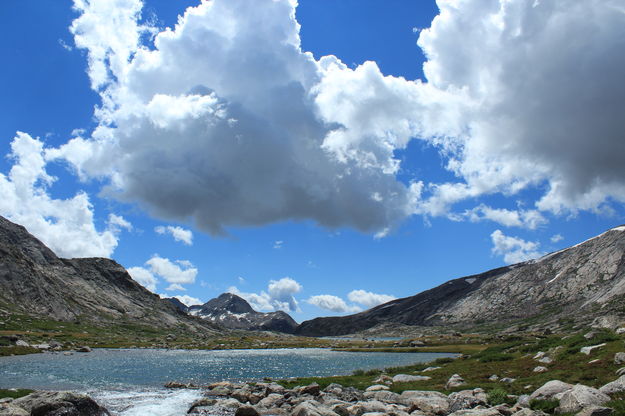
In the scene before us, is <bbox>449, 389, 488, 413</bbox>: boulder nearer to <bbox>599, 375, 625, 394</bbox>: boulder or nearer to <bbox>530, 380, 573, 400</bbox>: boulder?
<bbox>530, 380, 573, 400</bbox>: boulder

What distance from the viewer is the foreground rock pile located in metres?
25.3

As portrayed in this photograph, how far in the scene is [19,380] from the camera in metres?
53.1

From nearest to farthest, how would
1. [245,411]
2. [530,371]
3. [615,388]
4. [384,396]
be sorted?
[615,388] → [245,411] → [384,396] → [530,371]

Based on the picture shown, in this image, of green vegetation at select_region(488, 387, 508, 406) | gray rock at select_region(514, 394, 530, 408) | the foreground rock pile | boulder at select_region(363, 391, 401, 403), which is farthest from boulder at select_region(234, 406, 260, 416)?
gray rock at select_region(514, 394, 530, 408)

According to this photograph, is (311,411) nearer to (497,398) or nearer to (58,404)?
(497,398)

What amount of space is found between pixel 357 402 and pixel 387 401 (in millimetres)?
4014

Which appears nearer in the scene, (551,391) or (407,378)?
(551,391)

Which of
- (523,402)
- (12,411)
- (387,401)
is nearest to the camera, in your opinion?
(12,411)

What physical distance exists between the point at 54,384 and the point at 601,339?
68.5 m

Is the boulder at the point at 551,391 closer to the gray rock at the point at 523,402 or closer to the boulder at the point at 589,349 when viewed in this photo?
the gray rock at the point at 523,402

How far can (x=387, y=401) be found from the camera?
1538 inches

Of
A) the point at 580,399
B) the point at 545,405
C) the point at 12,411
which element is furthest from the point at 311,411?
the point at 12,411

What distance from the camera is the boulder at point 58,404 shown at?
26.3 metres

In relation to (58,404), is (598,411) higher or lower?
lower
